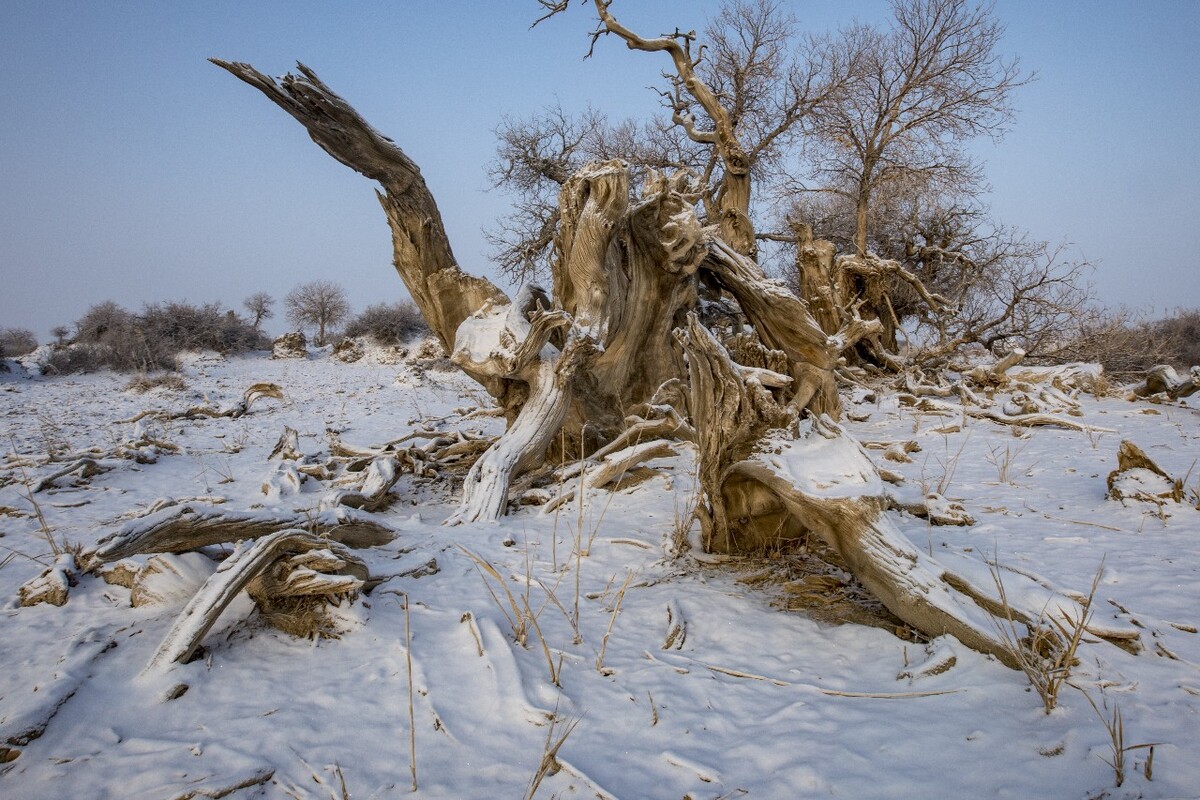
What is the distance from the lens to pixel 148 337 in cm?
1431

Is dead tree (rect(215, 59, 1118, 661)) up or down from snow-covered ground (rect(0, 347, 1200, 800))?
up

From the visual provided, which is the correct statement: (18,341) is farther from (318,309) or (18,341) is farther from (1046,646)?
(1046,646)

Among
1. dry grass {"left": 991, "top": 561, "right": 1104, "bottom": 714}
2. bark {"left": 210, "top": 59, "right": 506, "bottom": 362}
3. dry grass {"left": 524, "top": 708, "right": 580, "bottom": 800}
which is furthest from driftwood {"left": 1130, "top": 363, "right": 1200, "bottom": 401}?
dry grass {"left": 524, "top": 708, "right": 580, "bottom": 800}

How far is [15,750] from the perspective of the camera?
1374 millimetres

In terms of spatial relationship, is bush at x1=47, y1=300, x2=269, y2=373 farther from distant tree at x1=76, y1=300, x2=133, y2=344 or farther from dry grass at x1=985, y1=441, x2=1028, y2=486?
dry grass at x1=985, y1=441, x2=1028, y2=486

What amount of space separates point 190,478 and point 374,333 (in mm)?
14870

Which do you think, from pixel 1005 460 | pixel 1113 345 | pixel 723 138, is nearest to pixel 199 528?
pixel 1005 460

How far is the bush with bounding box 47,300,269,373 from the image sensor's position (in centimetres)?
1275

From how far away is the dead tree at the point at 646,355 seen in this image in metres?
2.43

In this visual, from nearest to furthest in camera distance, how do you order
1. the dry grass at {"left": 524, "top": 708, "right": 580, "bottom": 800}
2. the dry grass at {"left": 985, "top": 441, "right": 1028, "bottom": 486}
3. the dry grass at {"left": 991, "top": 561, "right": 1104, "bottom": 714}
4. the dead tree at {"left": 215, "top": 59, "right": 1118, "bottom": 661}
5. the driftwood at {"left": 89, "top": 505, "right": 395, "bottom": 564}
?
the dry grass at {"left": 524, "top": 708, "right": 580, "bottom": 800}, the dry grass at {"left": 991, "top": 561, "right": 1104, "bottom": 714}, the driftwood at {"left": 89, "top": 505, "right": 395, "bottom": 564}, the dead tree at {"left": 215, "top": 59, "right": 1118, "bottom": 661}, the dry grass at {"left": 985, "top": 441, "right": 1028, "bottom": 486}

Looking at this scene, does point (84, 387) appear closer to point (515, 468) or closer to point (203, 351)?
point (203, 351)

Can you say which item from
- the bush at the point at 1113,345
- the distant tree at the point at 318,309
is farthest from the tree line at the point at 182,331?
the bush at the point at 1113,345

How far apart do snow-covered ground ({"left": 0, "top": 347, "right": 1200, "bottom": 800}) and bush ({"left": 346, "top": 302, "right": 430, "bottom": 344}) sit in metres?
15.9

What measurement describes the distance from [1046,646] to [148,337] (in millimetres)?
18239
